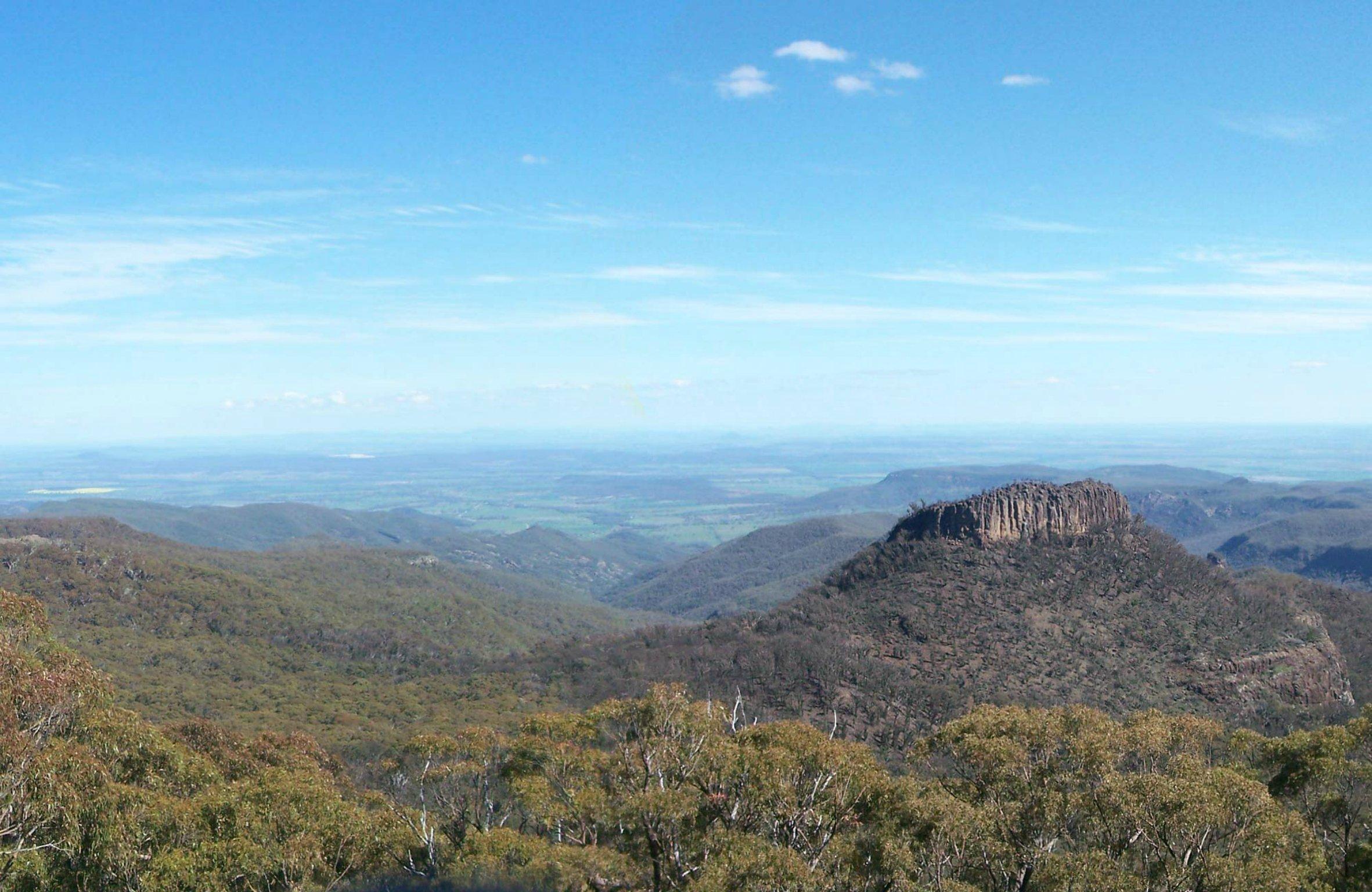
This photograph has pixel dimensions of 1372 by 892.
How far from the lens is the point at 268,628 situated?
106000mm

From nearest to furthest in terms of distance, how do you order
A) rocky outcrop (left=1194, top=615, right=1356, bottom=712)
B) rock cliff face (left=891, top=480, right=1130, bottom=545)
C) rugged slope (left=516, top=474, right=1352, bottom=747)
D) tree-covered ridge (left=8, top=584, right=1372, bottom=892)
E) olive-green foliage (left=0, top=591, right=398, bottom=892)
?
tree-covered ridge (left=8, top=584, right=1372, bottom=892) < olive-green foliage (left=0, top=591, right=398, bottom=892) < rugged slope (left=516, top=474, right=1352, bottom=747) < rocky outcrop (left=1194, top=615, right=1356, bottom=712) < rock cliff face (left=891, top=480, right=1130, bottom=545)

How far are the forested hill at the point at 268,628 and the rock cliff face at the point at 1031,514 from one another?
46.1m

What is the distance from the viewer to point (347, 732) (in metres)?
66.6

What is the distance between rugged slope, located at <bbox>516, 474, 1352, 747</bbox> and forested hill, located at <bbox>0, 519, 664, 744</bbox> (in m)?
18.1

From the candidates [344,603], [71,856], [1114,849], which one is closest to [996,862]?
[1114,849]

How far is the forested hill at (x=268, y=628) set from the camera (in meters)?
74.9

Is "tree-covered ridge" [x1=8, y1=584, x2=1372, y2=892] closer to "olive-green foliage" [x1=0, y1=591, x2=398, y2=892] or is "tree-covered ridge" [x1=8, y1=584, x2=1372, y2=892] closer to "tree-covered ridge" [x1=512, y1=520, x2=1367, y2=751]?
"olive-green foliage" [x1=0, y1=591, x2=398, y2=892]

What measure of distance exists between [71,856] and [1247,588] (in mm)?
95300

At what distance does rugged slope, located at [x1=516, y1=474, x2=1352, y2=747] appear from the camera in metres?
62.4

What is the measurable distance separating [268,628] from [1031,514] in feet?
291

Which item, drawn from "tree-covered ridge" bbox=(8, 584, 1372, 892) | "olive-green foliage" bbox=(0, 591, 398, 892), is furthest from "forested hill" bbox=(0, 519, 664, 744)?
"tree-covered ridge" bbox=(8, 584, 1372, 892)

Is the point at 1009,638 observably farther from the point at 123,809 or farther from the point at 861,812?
the point at 123,809

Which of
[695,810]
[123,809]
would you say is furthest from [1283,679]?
[123,809]

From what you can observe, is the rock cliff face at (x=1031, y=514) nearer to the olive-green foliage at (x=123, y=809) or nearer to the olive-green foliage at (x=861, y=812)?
the olive-green foliage at (x=861, y=812)
